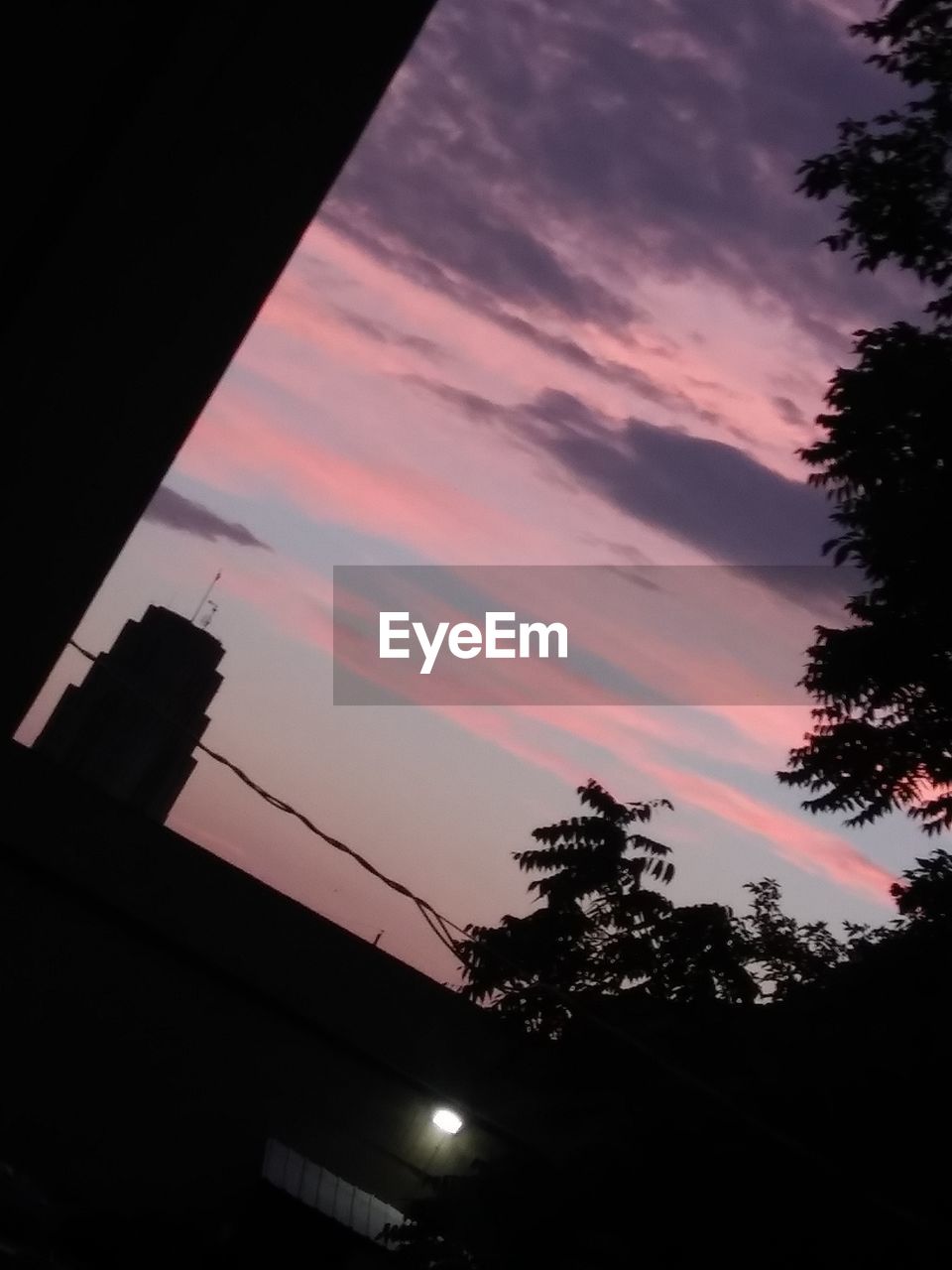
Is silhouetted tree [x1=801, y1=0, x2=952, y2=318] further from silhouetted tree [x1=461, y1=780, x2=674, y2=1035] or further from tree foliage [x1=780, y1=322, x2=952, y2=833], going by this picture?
silhouetted tree [x1=461, y1=780, x2=674, y2=1035]

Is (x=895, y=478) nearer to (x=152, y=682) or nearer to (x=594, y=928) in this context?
(x=594, y=928)

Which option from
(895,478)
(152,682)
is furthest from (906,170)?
(152,682)

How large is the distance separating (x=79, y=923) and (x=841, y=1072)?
386 inches

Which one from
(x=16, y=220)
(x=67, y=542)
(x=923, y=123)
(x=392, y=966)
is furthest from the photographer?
(x=392, y=966)

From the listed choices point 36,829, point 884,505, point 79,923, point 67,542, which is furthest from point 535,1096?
point 67,542

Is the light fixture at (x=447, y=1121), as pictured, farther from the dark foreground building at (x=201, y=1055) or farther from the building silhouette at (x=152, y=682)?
the building silhouette at (x=152, y=682)

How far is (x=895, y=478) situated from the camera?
49.8 ft

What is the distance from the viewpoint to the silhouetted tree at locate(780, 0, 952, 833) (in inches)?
495

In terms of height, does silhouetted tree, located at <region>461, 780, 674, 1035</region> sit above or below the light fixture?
above

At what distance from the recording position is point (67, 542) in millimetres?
2209

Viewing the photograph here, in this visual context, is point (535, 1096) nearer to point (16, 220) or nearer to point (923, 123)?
point (923, 123)

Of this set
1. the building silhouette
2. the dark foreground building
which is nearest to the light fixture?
the dark foreground building

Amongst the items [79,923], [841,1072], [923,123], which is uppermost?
[923,123]

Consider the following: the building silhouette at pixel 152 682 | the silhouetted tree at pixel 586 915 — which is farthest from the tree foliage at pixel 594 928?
the building silhouette at pixel 152 682
